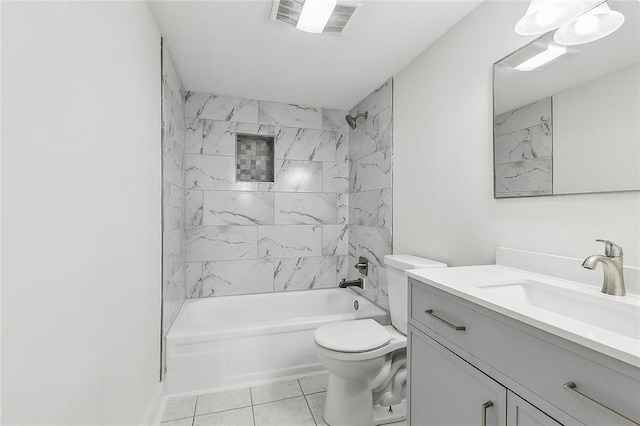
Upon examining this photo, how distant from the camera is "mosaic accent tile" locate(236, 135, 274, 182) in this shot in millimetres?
2969

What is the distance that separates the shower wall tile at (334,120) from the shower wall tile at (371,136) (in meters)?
0.14

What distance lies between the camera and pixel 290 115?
119 inches

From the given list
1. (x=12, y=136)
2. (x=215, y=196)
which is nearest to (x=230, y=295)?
(x=215, y=196)

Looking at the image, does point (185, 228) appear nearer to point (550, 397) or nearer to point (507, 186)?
point (507, 186)

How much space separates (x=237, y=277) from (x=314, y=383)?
1.23 metres

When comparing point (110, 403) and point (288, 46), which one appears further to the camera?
point (288, 46)

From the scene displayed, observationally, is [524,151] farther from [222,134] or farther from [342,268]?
[222,134]

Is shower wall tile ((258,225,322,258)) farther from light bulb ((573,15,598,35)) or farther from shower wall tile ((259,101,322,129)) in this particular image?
light bulb ((573,15,598,35))

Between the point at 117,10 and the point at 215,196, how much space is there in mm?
1800

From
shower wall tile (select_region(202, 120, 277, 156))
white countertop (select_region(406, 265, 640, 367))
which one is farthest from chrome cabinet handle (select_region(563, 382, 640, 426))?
shower wall tile (select_region(202, 120, 277, 156))

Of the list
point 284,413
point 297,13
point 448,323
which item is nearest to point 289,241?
point 284,413

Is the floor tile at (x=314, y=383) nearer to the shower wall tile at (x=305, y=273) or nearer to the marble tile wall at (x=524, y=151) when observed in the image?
the shower wall tile at (x=305, y=273)

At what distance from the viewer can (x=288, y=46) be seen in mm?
1954

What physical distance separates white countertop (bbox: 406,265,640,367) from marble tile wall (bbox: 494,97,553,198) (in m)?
0.38
